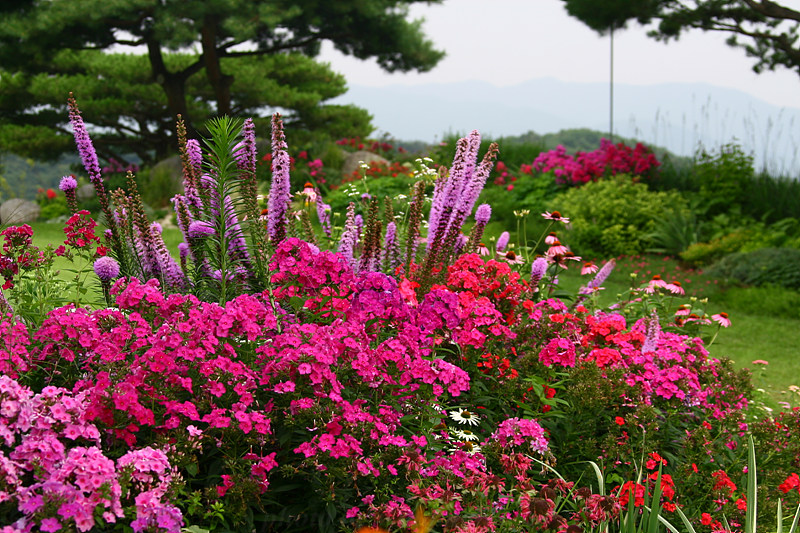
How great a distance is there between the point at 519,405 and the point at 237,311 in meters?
1.36

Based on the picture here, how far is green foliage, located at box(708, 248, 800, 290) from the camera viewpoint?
8594 millimetres

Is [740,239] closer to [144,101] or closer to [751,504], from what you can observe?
[751,504]

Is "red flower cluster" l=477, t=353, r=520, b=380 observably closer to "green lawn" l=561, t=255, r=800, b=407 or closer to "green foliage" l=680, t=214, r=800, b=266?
"green lawn" l=561, t=255, r=800, b=407

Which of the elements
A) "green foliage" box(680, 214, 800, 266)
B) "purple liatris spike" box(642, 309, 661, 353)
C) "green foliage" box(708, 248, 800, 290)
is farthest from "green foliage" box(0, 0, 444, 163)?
"purple liatris spike" box(642, 309, 661, 353)

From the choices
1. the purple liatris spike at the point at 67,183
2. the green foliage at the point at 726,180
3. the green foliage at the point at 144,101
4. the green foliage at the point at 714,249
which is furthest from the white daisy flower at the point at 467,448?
the green foliage at the point at 144,101

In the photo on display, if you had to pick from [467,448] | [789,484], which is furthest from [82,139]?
[789,484]

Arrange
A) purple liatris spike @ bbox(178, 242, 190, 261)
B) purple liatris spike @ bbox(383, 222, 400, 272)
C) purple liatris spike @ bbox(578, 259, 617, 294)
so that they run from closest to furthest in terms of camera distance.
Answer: purple liatris spike @ bbox(178, 242, 190, 261) < purple liatris spike @ bbox(383, 222, 400, 272) < purple liatris spike @ bbox(578, 259, 617, 294)

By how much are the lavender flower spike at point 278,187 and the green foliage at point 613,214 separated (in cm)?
777

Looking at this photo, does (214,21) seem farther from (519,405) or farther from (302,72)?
(519,405)

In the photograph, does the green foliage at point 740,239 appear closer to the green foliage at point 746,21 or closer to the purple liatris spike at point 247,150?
the green foliage at point 746,21

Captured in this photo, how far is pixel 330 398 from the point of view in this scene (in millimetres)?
2242

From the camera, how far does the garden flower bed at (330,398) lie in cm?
196

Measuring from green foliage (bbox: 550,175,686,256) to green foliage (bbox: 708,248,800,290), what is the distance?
59.1 inches

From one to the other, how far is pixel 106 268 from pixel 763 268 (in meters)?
8.36
